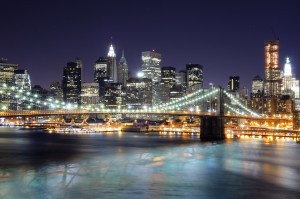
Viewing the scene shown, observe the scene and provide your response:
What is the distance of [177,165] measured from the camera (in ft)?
135

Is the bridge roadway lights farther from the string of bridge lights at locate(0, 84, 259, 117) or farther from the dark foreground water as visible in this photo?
the dark foreground water

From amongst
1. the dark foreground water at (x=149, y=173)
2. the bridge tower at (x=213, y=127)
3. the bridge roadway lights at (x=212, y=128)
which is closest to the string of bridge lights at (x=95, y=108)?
the bridge tower at (x=213, y=127)

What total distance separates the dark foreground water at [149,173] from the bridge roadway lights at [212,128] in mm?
15041

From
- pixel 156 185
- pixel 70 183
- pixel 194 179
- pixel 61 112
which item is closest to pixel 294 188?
pixel 194 179

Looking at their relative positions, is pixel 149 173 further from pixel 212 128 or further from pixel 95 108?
pixel 95 108

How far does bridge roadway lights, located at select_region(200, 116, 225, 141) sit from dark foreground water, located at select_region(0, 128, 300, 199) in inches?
592

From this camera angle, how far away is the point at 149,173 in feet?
119

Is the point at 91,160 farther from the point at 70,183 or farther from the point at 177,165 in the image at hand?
the point at 70,183

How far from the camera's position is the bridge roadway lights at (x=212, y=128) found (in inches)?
2778

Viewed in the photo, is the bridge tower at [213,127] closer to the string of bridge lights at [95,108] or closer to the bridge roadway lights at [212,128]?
the bridge roadway lights at [212,128]

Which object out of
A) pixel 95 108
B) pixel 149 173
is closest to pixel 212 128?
pixel 95 108

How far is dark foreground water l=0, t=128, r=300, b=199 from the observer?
29109 millimetres

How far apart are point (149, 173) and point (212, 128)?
36594mm

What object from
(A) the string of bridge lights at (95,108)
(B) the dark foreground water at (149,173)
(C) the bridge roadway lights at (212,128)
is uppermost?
(A) the string of bridge lights at (95,108)
